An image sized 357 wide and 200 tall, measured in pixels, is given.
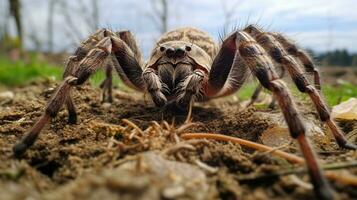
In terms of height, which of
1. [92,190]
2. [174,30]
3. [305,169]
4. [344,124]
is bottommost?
[344,124]

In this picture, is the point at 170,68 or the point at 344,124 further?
the point at 170,68

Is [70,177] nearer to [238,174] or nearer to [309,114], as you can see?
[238,174]

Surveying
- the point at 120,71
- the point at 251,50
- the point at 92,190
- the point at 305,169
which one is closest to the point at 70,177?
the point at 92,190

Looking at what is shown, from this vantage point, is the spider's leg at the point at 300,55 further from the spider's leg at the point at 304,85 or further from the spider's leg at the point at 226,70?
the spider's leg at the point at 304,85

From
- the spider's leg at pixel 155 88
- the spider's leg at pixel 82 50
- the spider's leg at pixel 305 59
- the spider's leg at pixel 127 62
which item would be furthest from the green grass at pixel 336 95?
the spider's leg at pixel 82 50

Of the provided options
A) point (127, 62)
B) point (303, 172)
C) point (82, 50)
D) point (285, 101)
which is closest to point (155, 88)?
point (127, 62)

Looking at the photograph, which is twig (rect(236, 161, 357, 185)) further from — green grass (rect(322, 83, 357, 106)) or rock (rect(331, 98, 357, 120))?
green grass (rect(322, 83, 357, 106))
